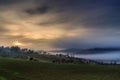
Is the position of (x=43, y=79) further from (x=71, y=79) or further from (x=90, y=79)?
(x=90, y=79)

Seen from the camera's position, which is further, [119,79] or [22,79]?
[22,79]

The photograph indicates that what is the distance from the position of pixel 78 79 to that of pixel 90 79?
15.1 feet

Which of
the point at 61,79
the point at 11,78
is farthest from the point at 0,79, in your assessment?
the point at 61,79

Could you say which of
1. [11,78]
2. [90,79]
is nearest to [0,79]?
[11,78]

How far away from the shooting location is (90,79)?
110 meters

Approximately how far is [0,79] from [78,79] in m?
29.1

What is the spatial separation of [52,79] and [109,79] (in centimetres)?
2130

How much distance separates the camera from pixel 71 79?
108 m

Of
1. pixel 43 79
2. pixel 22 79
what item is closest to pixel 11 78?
pixel 22 79

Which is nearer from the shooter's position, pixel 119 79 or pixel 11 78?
pixel 119 79


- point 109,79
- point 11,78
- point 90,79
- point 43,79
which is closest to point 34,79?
point 43,79

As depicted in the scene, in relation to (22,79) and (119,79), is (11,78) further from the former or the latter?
(119,79)

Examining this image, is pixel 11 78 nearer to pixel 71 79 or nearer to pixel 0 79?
pixel 0 79

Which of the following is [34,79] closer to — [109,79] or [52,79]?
[52,79]
